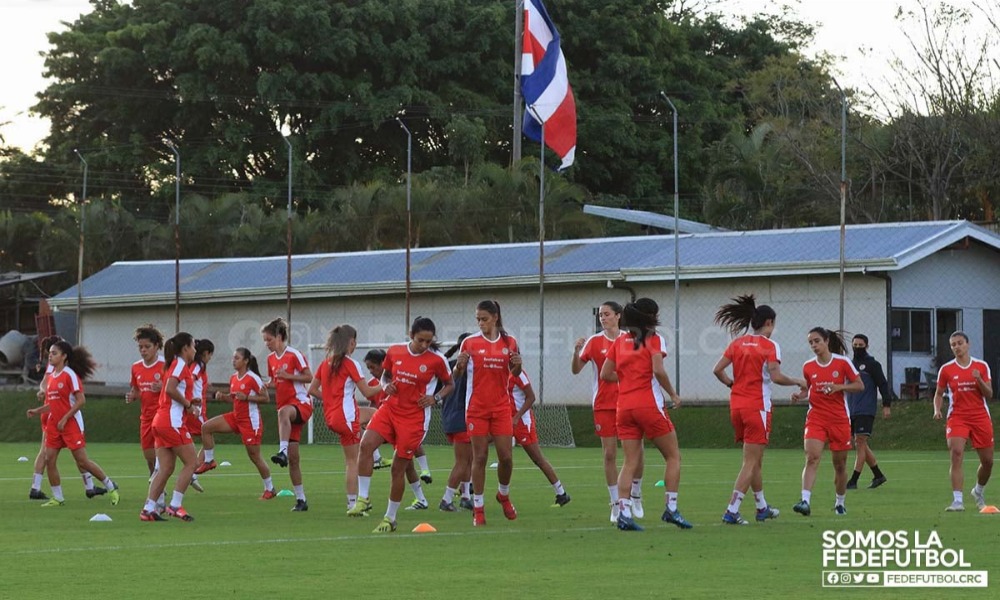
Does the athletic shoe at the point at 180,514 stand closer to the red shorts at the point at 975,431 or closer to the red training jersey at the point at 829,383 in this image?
the red training jersey at the point at 829,383

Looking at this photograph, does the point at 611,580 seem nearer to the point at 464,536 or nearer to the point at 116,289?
the point at 464,536

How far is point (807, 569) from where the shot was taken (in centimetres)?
1184

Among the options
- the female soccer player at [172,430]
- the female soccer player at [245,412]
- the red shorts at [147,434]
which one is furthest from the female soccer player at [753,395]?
the red shorts at [147,434]

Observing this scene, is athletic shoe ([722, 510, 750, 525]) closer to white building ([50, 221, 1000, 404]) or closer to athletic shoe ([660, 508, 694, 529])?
athletic shoe ([660, 508, 694, 529])

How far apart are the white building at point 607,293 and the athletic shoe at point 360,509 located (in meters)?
20.0

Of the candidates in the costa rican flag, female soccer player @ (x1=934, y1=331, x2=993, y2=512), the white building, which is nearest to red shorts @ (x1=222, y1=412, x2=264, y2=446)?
female soccer player @ (x1=934, y1=331, x2=993, y2=512)

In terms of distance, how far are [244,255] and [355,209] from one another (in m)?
4.82

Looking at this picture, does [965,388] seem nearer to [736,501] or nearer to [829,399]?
[829,399]

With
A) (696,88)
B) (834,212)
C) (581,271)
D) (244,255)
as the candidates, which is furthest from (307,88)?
(581,271)

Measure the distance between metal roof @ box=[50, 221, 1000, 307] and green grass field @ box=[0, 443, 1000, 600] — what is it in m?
16.1

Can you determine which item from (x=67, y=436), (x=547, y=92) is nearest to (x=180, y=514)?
(x=67, y=436)

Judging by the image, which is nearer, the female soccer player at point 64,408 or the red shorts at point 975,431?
the red shorts at point 975,431

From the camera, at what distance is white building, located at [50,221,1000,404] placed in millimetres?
37625

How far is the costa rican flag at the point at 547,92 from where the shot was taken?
40625mm
